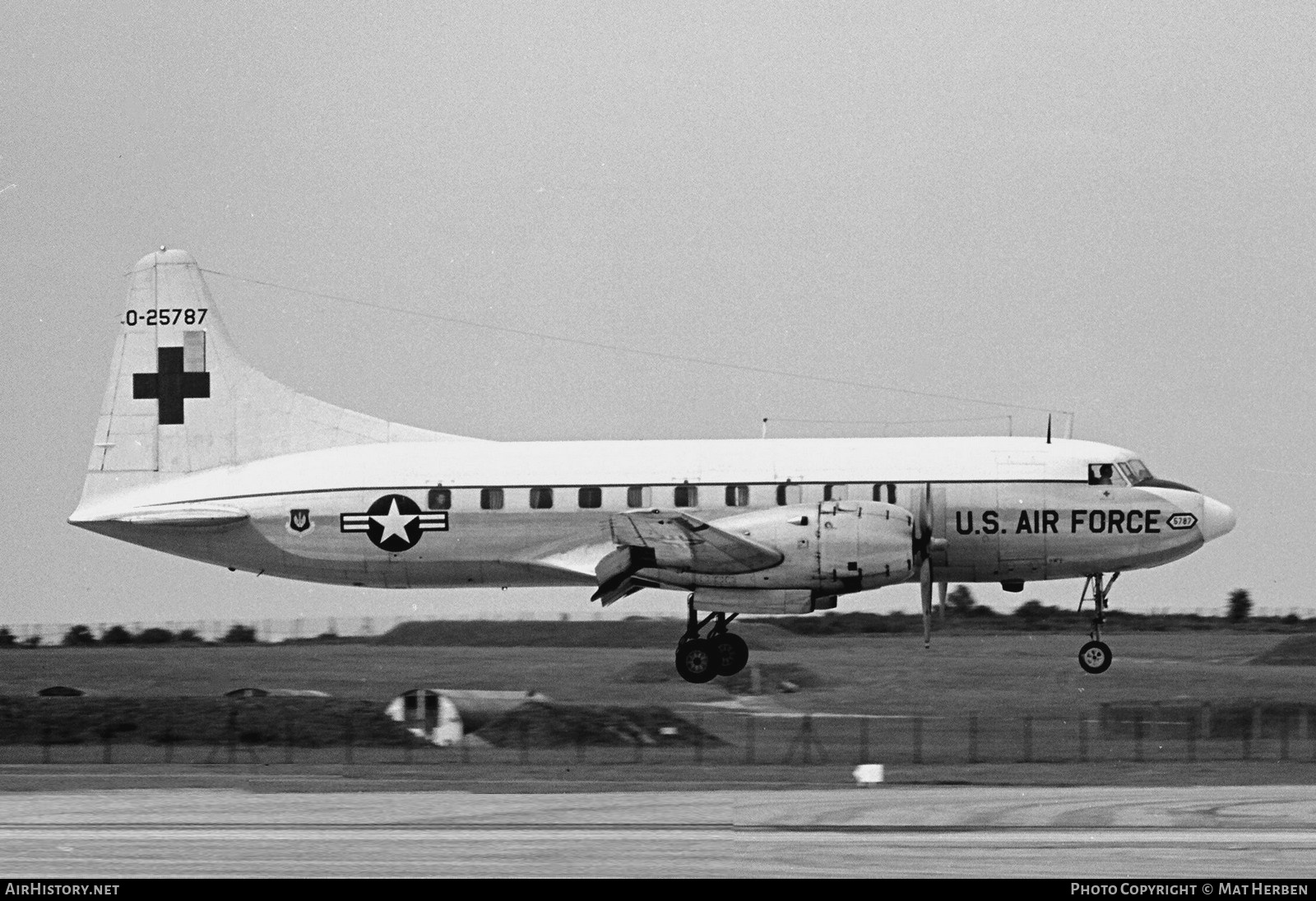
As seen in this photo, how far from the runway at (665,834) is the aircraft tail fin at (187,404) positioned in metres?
11.4

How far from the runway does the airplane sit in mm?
6984

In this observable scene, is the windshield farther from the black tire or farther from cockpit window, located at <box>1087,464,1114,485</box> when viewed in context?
the black tire

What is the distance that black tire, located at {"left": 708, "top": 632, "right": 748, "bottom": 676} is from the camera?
33.6 m

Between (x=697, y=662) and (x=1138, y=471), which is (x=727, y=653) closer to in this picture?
(x=697, y=662)

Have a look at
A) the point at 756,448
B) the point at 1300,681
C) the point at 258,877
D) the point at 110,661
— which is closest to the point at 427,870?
the point at 258,877

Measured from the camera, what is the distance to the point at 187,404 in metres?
37.4

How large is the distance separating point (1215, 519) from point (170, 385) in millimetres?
21044

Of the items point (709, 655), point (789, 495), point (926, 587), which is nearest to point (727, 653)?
point (709, 655)

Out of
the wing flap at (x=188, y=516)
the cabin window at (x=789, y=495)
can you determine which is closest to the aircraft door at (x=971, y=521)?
the cabin window at (x=789, y=495)

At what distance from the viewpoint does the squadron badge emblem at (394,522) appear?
34281mm

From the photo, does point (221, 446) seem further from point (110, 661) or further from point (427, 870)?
point (427, 870)

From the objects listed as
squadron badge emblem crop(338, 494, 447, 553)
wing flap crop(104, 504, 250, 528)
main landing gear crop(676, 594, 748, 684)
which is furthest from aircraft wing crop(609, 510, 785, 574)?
wing flap crop(104, 504, 250, 528)

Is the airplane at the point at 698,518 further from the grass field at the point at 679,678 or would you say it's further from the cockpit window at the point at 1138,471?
the grass field at the point at 679,678

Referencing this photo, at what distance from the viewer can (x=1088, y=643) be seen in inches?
1375
